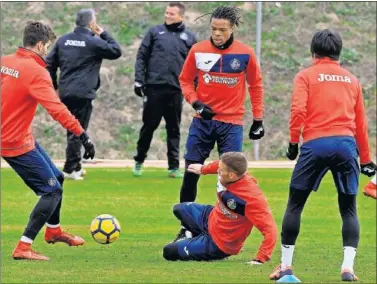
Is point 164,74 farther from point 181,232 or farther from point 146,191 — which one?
point 181,232

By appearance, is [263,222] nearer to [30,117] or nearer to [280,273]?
[280,273]

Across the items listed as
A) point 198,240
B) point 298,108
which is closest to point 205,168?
point 198,240

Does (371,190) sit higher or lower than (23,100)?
lower

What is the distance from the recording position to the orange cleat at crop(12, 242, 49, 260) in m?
10.4

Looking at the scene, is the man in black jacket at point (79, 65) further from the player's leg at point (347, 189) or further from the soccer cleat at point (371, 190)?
the player's leg at point (347, 189)

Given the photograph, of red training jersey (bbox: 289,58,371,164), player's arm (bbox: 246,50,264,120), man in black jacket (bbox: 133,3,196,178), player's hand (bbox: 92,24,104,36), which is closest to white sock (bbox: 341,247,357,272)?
red training jersey (bbox: 289,58,371,164)

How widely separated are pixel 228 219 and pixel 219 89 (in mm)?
1665

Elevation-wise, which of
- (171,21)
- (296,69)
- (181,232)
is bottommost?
(296,69)

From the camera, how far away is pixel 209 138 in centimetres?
1161

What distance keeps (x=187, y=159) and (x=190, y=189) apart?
30 cm

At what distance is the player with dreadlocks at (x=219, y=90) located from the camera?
11.3 metres

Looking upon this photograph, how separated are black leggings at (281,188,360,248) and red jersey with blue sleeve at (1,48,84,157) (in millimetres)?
1972

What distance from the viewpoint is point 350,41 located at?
2886 centimetres

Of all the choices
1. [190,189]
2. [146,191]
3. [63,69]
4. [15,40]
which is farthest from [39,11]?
[190,189]
